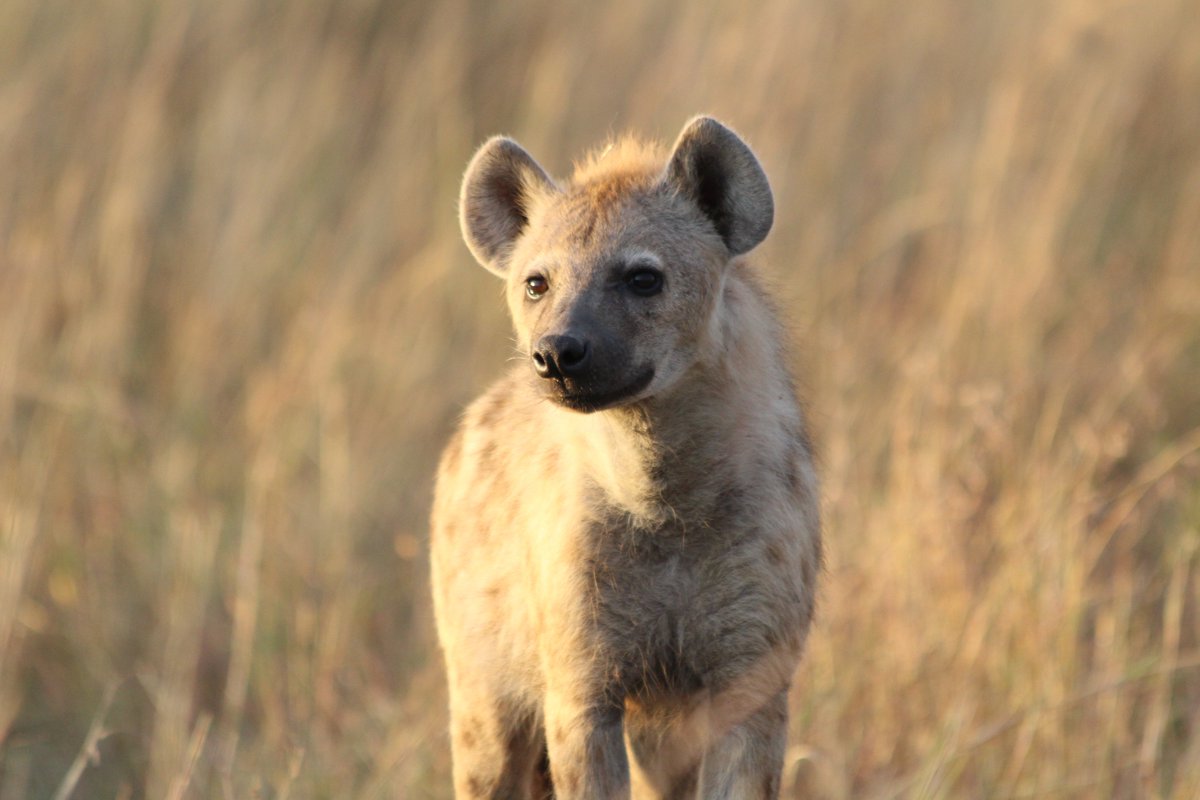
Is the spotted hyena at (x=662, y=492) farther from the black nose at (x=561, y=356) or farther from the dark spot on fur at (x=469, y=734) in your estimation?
the dark spot on fur at (x=469, y=734)

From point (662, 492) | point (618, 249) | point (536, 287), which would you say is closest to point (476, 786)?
point (662, 492)

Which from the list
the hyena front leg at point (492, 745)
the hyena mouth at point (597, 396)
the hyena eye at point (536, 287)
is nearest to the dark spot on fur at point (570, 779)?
the hyena front leg at point (492, 745)

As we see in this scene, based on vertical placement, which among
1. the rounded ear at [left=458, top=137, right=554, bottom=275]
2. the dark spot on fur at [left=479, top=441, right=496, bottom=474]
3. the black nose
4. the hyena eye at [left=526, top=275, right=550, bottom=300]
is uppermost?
the rounded ear at [left=458, top=137, right=554, bottom=275]

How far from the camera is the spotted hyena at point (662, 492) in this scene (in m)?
3.23

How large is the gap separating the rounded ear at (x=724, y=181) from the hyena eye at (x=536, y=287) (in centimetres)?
36

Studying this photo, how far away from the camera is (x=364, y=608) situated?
5.57 meters

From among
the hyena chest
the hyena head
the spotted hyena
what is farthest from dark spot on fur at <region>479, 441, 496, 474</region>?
the hyena chest

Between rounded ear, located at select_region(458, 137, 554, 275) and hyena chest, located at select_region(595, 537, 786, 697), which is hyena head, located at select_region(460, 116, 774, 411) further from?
hyena chest, located at select_region(595, 537, 786, 697)

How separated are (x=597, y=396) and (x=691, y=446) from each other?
294 millimetres

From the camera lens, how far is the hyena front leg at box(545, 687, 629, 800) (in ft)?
10.6

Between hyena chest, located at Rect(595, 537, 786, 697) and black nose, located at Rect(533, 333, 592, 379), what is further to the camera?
hyena chest, located at Rect(595, 537, 786, 697)

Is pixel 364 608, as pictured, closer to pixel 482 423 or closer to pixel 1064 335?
pixel 482 423

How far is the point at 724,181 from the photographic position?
3.45 metres

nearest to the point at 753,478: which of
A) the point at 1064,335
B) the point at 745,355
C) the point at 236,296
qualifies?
the point at 745,355
